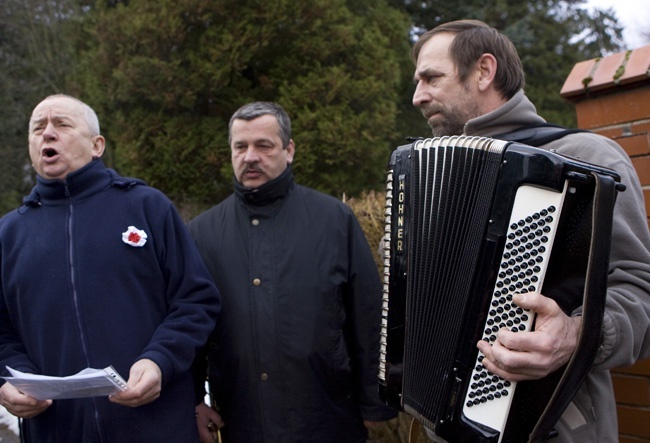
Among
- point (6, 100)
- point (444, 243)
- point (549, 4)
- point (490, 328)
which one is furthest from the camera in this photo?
point (549, 4)

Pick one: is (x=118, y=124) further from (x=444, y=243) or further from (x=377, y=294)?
(x=444, y=243)

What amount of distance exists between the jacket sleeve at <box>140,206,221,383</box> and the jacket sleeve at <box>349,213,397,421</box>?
1.99 feet

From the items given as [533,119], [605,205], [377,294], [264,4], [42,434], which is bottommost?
[42,434]

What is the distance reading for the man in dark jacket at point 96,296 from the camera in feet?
8.02

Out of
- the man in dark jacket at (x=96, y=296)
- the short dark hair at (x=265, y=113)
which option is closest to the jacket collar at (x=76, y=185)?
the man in dark jacket at (x=96, y=296)

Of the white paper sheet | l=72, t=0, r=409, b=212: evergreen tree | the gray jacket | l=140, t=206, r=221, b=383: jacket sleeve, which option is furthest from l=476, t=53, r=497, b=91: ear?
l=72, t=0, r=409, b=212: evergreen tree

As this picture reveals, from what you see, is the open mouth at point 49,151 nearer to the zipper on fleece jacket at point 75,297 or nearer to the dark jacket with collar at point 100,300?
the dark jacket with collar at point 100,300

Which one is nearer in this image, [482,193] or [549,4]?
[482,193]

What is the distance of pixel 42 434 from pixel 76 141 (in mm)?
1173

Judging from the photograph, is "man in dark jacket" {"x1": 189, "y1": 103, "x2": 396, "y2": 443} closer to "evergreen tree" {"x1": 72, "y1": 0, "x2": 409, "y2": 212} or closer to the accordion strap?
the accordion strap

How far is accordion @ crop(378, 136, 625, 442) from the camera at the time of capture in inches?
67.1

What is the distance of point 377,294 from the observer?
114 inches

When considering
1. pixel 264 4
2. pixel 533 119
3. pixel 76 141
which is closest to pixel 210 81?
pixel 264 4

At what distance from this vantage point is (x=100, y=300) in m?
2.48
